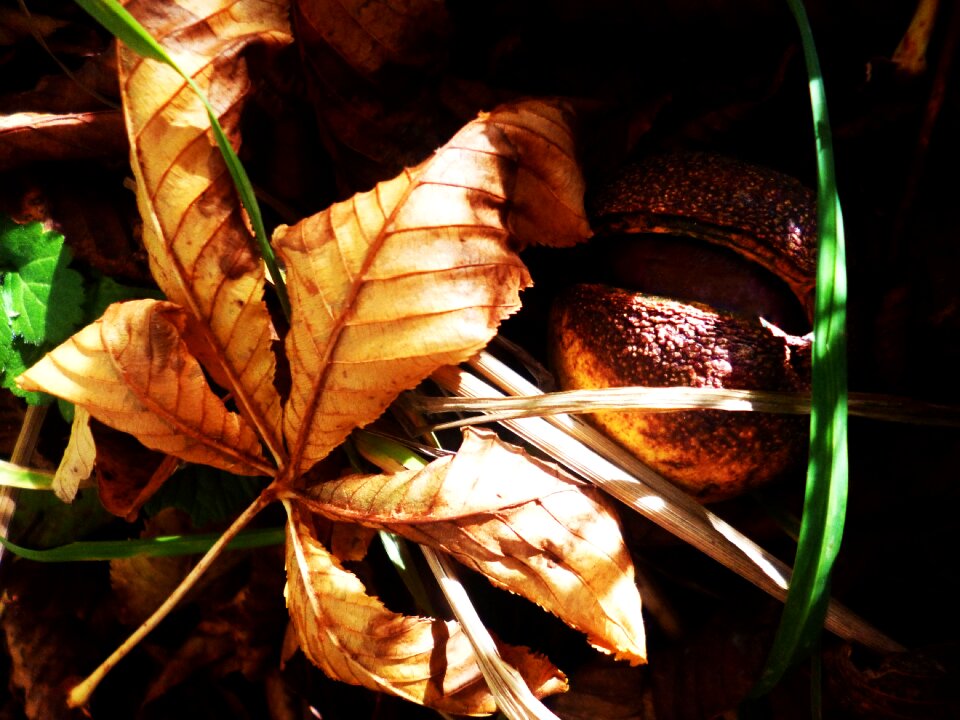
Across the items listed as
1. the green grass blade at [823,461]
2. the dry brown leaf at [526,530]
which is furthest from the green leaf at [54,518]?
the green grass blade at [823,461]

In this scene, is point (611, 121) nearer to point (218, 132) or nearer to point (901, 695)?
point (218, 132)

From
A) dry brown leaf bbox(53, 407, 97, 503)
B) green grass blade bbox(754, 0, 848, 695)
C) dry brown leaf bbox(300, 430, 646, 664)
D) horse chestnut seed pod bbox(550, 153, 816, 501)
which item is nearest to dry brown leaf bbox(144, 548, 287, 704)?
dry brown leaf bbox(53, 407, 97, 503)

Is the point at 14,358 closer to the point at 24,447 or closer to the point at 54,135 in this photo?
the point at 24,447

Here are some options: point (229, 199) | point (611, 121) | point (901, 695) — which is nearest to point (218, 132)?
point (229, 199)

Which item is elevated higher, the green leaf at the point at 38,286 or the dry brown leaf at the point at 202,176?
the dry brown leaf at the point at 202,176

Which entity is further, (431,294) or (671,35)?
(671,35)

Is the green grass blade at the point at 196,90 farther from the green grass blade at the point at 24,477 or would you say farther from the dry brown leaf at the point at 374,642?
the green grass blade at the point at 24,477
